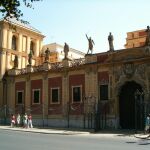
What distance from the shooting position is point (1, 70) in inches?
1679

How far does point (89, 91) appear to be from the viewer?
33594mm

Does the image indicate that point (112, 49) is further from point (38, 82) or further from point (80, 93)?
point (38, 82)

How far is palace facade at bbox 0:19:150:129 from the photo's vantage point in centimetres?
3031

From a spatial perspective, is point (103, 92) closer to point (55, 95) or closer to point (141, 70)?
point (141, 70)

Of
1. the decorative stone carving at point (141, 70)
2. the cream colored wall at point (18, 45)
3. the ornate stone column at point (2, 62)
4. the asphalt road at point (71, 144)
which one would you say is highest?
the cream colored wall at point (18, 45)

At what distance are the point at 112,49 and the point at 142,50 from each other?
3.20m

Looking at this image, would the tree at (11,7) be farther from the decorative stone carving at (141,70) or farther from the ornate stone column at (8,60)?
the ornate stone column at (8,60)

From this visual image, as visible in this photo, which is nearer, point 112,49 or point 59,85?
point 112,49

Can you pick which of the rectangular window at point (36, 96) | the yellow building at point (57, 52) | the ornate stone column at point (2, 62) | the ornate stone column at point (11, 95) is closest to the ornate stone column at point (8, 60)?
the ornate stone column at point (2, 62)

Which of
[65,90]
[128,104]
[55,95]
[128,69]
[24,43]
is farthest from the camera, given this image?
[24,43]

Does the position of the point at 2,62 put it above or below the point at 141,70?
above

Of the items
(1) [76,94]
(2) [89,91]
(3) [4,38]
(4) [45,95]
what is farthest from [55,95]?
(3) [4,38]

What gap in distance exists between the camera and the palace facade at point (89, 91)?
30.3 m

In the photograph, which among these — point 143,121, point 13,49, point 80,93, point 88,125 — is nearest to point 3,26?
point 13,49
